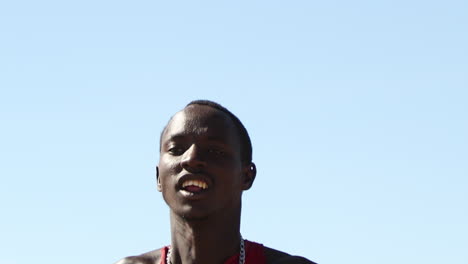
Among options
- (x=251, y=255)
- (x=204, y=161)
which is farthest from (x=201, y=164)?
(x=251, y=255)

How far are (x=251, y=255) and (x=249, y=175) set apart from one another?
2.74 ft

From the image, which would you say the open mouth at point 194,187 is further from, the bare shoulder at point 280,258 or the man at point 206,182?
the bare shoulder at point 280,258

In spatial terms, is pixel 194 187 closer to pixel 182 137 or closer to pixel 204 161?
pixel 204 161

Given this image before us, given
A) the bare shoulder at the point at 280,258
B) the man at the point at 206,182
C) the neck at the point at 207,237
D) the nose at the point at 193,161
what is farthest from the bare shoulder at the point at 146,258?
→ the nose at the point at 193,161

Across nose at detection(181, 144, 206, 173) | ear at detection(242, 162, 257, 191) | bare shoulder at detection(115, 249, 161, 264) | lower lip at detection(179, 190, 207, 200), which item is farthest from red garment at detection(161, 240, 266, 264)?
nose at detection(181, 144, 206, 173)

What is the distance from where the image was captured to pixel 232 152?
11336 mm

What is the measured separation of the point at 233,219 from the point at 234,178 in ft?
1.47

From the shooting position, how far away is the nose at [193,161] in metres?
11.1

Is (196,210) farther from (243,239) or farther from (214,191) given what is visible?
(243,239)

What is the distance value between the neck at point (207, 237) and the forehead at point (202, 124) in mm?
790

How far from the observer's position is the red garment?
11594 mm

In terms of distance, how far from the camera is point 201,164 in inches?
436

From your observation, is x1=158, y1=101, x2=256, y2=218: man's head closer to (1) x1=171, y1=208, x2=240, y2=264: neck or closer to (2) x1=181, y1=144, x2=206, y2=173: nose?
(2) x1=181, y1=144, x2=206, y2=173: nose

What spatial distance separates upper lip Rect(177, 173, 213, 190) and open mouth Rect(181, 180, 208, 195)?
2 cm
